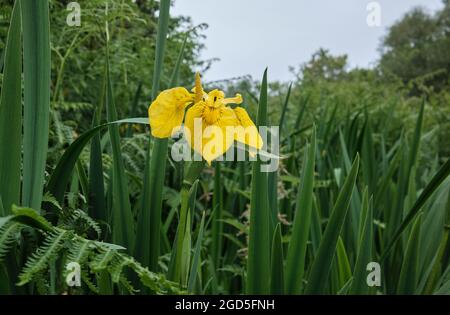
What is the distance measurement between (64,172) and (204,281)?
0.60m

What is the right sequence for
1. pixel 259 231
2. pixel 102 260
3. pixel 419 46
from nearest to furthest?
pixel 102 260
pixel 259 231
pixel 419 46

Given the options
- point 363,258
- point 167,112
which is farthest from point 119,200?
point 363,258

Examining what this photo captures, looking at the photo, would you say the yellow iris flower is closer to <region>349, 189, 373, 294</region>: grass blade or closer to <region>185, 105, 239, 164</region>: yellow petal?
<region>185, 105, 239, 164</region>: yellow petal

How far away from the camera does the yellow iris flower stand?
0.64m

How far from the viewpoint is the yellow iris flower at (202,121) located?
64cm

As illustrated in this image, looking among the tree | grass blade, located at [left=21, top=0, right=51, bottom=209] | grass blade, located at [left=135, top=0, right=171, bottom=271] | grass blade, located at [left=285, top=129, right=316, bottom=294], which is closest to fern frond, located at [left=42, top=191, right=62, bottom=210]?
grass blade, located at [left=21, top=0, right=51, bottom=209]

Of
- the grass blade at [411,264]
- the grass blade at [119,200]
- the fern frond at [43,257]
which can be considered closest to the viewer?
the fern frond at [43,257]

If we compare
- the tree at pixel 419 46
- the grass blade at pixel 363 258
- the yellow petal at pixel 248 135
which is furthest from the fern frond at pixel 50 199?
the tree at pixel 419 46

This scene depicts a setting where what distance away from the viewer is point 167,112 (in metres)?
0.66

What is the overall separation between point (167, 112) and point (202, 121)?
49 millimetres

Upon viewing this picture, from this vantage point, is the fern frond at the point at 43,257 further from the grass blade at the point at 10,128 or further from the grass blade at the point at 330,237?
the grass blade at the point at 330,237

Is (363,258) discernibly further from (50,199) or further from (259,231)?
(50,199)

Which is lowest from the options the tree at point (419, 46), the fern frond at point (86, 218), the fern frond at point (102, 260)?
the fern frond at point (102, 260)

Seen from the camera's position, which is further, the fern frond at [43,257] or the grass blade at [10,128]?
the grass blade at [10,128]
